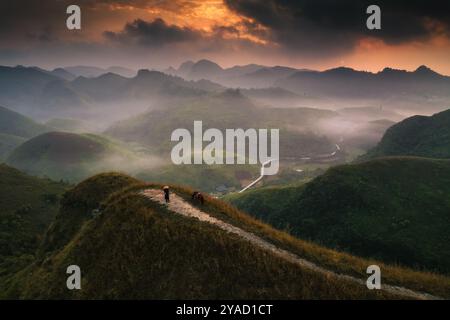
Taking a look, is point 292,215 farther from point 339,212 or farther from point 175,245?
point 175,245

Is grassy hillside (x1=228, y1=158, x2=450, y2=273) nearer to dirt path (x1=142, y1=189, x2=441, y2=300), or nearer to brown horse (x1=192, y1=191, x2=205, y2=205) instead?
dirt path (x1=142, y1=189, x2=441, y2=300)

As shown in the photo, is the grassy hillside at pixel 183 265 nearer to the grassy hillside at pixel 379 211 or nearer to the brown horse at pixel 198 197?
the brown horse at pixel 198 197

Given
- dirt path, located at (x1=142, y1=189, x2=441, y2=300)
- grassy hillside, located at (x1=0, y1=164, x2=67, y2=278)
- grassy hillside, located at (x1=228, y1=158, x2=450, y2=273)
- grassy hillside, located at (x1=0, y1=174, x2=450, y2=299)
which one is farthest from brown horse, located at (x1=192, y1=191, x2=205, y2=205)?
grassy hillside, located at (x1=228, y1=158, x2=450, y2=273)

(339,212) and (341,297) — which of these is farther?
(339,212)

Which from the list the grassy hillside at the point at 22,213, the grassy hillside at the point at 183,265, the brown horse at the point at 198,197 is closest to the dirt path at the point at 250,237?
the grassy hillside at the point at 183,265

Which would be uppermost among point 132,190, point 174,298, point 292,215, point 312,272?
point 132,190
